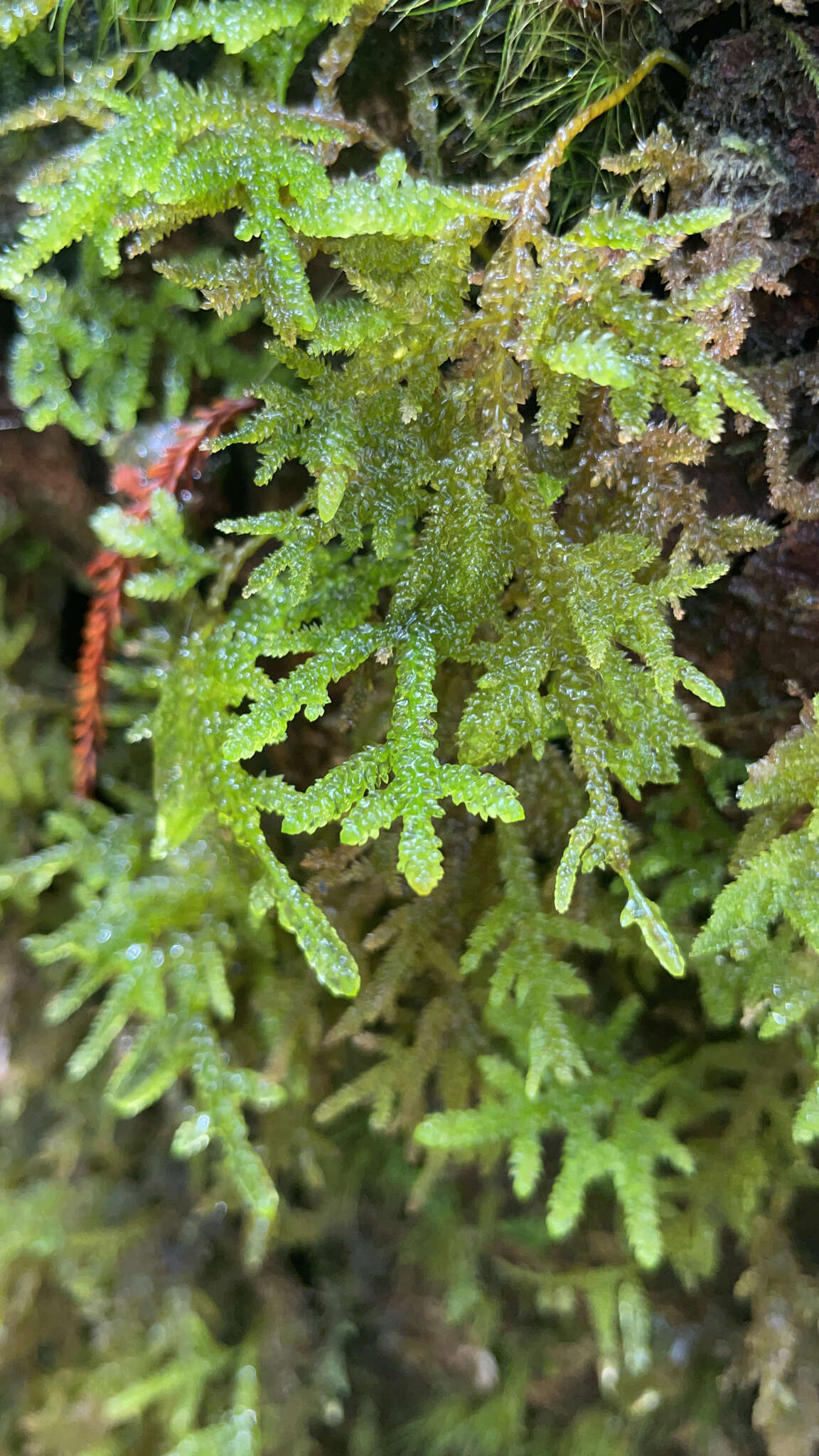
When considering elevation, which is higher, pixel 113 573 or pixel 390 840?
pixel 113 573

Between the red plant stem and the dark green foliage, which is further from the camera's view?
the red plant stem

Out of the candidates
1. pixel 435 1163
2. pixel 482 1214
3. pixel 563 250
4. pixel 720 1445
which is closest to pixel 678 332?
pixel 563 250

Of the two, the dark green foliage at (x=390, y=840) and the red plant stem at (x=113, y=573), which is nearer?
the dark green foliage at (x=390, y=840)
